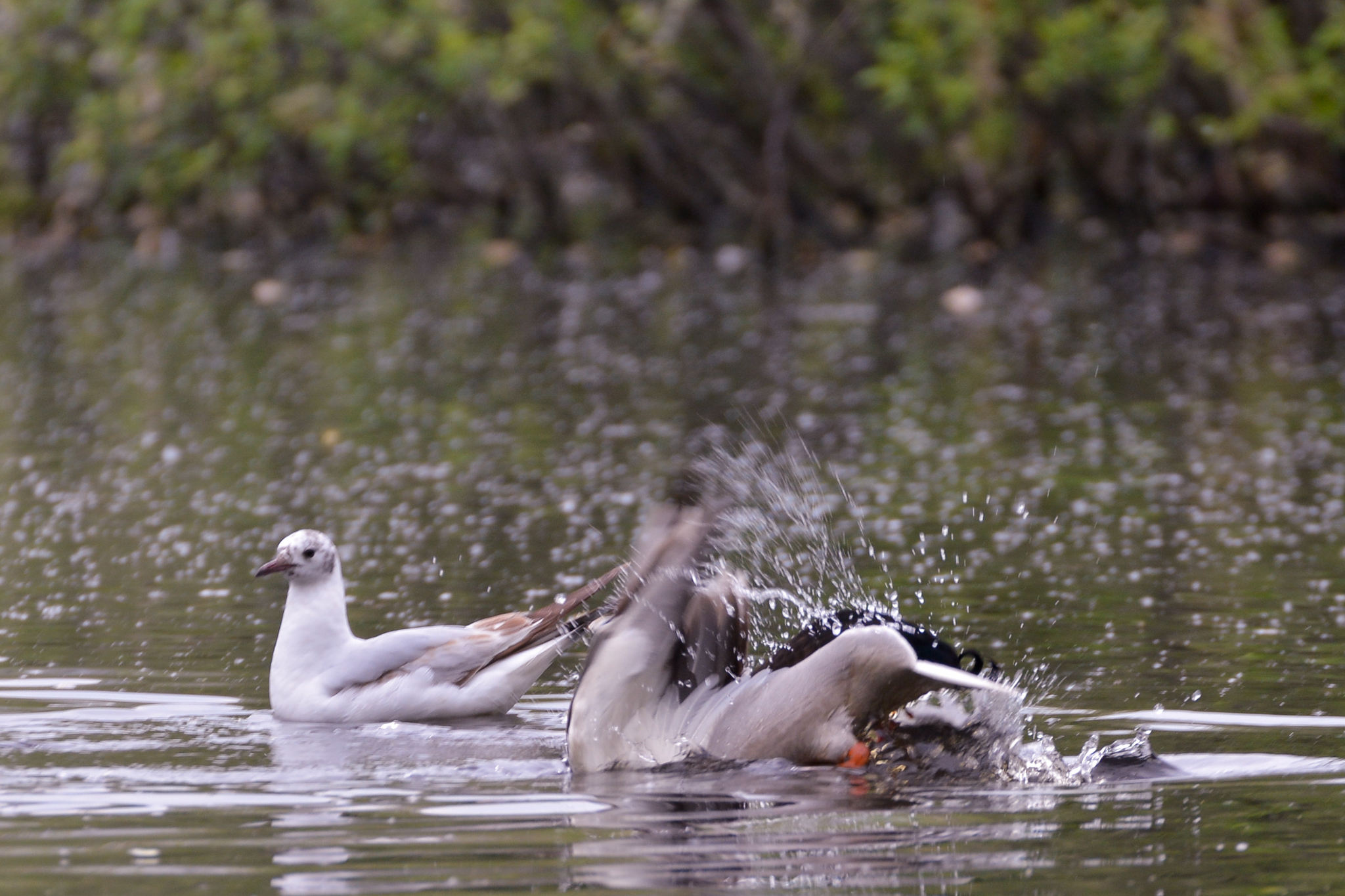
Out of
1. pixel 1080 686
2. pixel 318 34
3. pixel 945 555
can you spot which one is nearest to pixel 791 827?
pixel 1080 686

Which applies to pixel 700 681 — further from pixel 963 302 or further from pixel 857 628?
pixel 963 302

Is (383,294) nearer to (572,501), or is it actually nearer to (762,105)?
(762,105)

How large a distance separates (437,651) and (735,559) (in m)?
2.29

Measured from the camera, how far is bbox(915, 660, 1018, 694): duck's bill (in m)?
6.61

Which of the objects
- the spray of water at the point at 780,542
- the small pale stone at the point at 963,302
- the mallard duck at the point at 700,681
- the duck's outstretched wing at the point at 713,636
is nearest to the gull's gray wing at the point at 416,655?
the spray of water at the point at 780,542

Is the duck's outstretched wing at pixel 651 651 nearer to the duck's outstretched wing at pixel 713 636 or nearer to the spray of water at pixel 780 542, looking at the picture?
the duck's outstretched wing at pixel 713 636

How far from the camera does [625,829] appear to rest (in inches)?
257

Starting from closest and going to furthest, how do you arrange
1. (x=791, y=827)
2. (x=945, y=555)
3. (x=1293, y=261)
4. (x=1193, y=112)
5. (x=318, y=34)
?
(x=791, y=827)
(x=945, y=555)
(x=1293, y=261)
(x=1193, y=112)
(x=318, y=34)

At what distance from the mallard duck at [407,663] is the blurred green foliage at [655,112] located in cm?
1875

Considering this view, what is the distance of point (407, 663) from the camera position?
8.59m

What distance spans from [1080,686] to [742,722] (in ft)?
5.43

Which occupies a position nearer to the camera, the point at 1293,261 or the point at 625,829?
the point at 625,829

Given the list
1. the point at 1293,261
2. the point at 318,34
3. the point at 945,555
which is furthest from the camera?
the point at 318,34

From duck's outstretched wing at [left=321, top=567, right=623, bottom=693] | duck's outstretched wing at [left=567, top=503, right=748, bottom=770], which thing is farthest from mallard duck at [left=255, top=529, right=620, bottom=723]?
duck's outstretched wing at [left=567, top=503, right=748, bottom=770]
